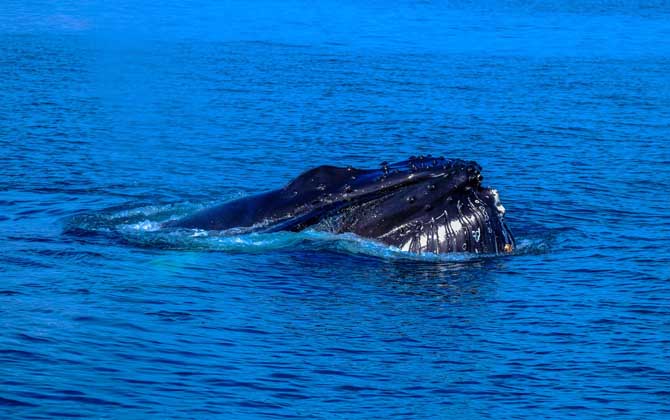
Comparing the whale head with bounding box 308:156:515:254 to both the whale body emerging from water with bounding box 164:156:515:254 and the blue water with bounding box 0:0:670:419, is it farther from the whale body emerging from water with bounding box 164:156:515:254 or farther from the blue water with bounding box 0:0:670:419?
the blue water with bounding box 0:0:670:419

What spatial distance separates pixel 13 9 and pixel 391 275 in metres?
30.8

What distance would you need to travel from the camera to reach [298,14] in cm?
4400

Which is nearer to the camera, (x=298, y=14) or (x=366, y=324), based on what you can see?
(x=366, y=324)

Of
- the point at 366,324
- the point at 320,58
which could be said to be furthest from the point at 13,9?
the point at 366,324

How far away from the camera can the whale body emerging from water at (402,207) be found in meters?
14.0

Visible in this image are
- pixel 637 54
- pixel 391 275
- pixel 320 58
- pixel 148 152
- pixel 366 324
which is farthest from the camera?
pixel 637 54

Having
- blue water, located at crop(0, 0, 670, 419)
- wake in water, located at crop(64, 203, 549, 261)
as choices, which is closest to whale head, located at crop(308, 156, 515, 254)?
wake in water, located at crop(64, 203, 549, 261)

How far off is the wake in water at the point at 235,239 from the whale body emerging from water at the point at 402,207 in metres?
0.09

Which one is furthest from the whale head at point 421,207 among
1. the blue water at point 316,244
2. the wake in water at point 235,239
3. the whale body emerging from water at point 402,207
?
the blue water at point 316,244

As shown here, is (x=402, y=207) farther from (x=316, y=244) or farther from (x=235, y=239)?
(x=235, y=239)

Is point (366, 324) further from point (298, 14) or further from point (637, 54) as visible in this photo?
point (298, 14)

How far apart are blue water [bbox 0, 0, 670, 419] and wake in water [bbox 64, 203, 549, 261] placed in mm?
37

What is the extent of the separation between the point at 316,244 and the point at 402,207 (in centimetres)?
108

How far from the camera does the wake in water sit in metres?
14.2
